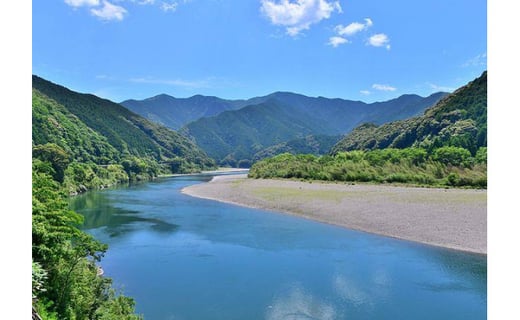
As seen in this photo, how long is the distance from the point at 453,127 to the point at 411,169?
37046 millimetres

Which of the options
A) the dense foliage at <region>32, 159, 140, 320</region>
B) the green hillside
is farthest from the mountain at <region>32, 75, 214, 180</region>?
the dense foliage at <region>32, 159, 140, 320</region>

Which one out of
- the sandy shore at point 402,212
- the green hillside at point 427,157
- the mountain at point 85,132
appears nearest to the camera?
the sandy shore at point 402,212

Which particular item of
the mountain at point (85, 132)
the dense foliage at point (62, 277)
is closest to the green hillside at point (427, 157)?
the mountain at point (85, 132)

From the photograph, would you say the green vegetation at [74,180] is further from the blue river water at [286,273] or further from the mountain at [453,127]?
the mountain at [453,127]

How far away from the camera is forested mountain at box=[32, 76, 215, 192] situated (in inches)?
3263

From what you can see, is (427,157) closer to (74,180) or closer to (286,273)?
A: (286,273)

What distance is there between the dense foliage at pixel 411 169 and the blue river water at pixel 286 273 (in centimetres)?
3866

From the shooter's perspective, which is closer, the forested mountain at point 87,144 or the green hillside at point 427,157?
the green hillside at point 427,157

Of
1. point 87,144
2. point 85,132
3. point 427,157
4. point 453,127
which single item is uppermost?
point 85,132

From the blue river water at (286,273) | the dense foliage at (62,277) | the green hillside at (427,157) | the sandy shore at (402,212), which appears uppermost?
the green hillside at (427,157)

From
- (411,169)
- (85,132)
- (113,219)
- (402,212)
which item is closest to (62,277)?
(113,219)

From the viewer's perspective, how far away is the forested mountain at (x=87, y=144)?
8288cm

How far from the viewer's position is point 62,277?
12.5 meters
